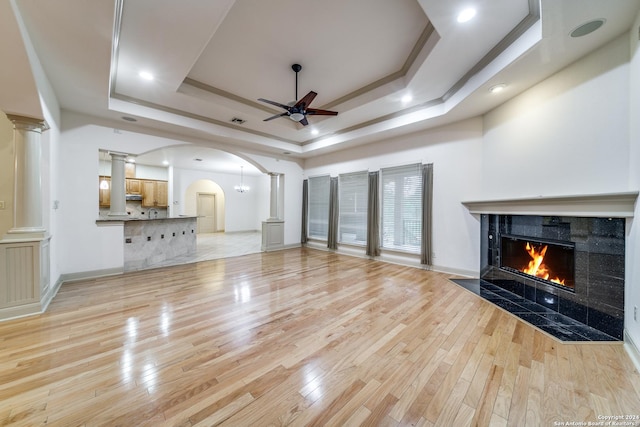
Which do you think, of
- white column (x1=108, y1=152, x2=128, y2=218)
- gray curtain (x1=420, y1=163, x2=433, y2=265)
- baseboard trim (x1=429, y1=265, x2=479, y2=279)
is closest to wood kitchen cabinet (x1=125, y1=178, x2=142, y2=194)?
white column (x1=108, y1=152, x2=128, y2=218)

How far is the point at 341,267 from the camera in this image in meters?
5.00

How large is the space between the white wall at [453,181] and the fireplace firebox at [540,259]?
2.09ft

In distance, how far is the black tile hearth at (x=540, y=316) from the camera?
89.6 inches

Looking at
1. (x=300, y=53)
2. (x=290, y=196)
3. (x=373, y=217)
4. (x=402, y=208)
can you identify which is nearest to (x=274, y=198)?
(x=290, y=196)

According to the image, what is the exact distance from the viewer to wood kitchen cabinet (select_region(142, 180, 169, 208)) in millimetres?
9062

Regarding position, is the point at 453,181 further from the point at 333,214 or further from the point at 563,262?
the point at 333,214

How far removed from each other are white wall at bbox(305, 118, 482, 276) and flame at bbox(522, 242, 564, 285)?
961 millimetres

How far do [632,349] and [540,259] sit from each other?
4.23 feet

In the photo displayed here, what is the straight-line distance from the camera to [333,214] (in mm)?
6684

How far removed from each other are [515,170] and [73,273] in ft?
24.1

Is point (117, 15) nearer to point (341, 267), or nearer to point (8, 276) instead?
point (8, 276)

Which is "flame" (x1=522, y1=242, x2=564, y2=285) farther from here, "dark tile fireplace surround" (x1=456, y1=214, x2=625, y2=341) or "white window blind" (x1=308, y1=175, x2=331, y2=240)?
"white window blind" (x1=308, y1=175, x2=331, y2=240)

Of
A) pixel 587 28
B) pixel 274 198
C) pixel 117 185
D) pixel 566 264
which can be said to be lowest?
pixel 566 264

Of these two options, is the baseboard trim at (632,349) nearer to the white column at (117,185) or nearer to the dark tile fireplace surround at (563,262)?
the dark tile fireplace surround at (563,262)
